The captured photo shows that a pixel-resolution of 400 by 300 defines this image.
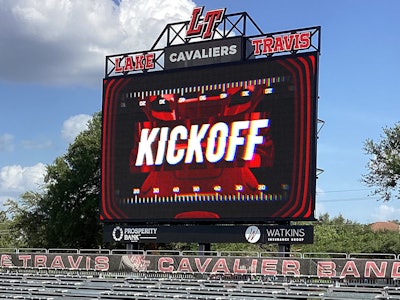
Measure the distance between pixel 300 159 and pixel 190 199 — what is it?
6.17 m

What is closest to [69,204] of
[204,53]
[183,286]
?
[204,53]

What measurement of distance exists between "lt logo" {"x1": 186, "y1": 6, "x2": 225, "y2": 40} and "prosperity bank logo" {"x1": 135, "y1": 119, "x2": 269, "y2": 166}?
17.7 ft

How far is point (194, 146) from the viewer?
116ft

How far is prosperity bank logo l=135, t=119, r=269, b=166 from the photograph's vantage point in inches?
1331

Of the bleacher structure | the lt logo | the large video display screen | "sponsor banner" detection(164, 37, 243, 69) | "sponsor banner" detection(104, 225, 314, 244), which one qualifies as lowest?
the bleacher structure

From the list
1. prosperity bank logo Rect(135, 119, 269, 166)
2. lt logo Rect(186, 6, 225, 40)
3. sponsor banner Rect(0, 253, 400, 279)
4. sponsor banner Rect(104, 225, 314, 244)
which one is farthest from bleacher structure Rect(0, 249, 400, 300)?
lt logo Rect(186, 6, 225, 40)

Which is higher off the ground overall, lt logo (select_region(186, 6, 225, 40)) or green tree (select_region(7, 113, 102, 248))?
lt logo (select_region(186, 6, 225, 40))

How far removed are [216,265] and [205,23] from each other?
1311 centimetres

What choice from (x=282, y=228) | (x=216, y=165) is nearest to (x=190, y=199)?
(x=216, y=165)

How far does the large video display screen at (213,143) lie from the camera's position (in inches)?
1289

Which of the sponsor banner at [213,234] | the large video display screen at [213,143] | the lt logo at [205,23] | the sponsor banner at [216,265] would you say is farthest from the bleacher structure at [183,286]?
the lt logo at [205,23]

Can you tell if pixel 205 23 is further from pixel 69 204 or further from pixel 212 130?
pixel 69 204

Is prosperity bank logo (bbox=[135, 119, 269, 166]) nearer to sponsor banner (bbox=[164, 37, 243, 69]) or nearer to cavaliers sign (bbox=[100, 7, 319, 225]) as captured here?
cavaliers sign (bbox=[100, 7, 319, 225])

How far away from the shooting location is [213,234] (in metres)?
35.2
